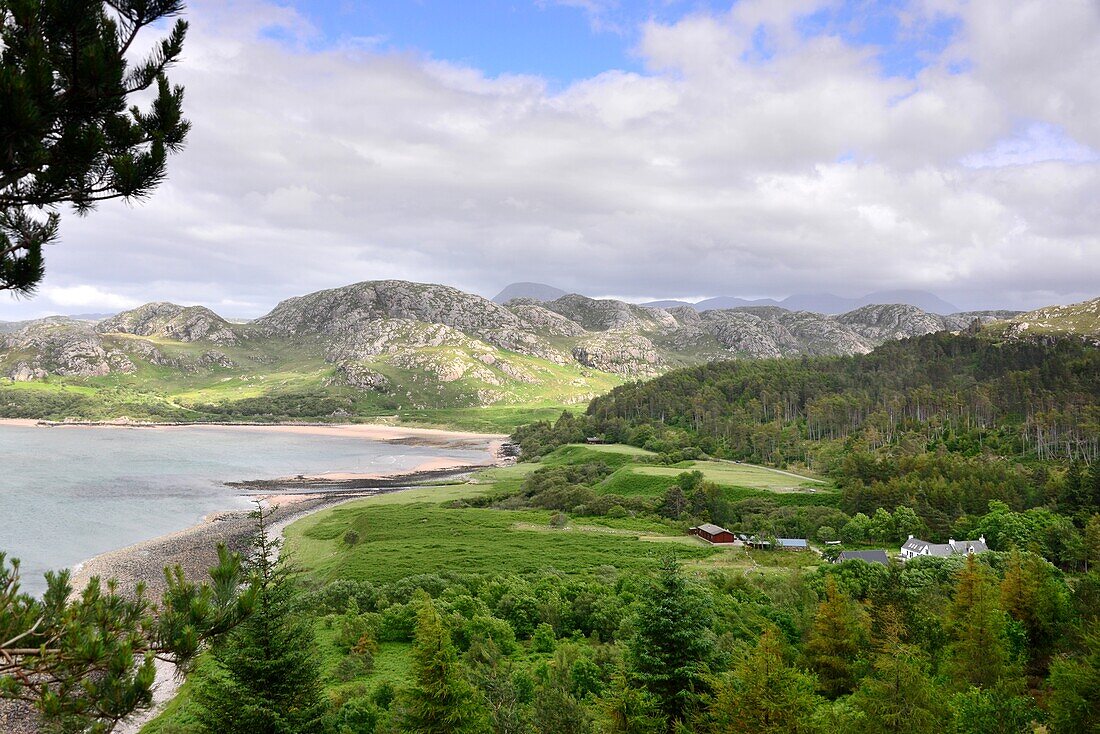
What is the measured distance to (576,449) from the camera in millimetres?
137875

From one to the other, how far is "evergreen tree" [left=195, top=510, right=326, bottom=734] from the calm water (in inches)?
1822

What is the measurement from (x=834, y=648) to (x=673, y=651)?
14447 millimetres

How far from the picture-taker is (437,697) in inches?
728

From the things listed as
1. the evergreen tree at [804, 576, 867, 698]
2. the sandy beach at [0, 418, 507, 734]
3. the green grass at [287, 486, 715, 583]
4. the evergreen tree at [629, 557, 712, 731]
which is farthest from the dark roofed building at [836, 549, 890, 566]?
the sandy beach at [0, 418, 507, 734]

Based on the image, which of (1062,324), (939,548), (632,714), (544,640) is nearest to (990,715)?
(632,714)

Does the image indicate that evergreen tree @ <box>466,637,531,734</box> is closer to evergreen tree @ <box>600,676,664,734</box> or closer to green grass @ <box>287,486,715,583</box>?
evergreen tree @ <box>600,676,664,734</box>

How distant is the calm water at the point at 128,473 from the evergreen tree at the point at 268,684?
152 feet

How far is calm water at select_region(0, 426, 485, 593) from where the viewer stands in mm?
67438

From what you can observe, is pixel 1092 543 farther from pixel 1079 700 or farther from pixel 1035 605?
pixel 1079 700

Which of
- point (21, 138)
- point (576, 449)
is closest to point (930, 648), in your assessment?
→ point (21, 138)

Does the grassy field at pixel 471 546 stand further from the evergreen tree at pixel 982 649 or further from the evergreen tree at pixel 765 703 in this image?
the evergreen tree at pixel 765 703

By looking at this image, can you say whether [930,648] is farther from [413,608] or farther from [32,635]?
[32,635]

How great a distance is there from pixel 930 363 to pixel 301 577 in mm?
165498

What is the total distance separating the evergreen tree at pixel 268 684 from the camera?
17438 millimetres
